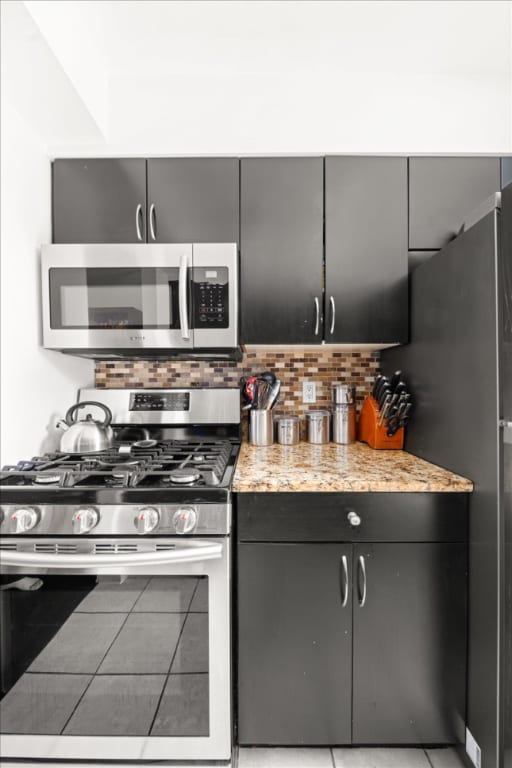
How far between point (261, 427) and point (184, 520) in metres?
0.82

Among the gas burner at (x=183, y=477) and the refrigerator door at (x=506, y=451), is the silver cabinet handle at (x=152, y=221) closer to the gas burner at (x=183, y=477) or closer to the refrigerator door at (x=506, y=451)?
the gas burner at (x=183, y=477)

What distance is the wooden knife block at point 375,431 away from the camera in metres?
1.85

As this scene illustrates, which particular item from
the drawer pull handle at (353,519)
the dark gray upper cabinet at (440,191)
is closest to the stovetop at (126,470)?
the drawer pull handle at (353,519)

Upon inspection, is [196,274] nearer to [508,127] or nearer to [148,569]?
[148,569]

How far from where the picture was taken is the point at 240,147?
1764mm

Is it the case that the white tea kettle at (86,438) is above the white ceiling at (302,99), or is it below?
below

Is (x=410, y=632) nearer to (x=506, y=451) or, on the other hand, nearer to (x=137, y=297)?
(x=506, y=451)

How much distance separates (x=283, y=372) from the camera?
2.14m

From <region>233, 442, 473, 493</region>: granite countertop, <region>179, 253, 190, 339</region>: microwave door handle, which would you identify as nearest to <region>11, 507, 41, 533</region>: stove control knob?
<region>233, 442, 473, 493</region>: granite countertop

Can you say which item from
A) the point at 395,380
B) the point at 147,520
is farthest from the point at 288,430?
the point at 147,520

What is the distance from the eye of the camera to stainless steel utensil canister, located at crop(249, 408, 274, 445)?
77.7 inches

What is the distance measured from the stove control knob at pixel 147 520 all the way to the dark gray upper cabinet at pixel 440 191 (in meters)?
1.43

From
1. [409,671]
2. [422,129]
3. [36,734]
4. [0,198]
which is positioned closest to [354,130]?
[422,129]

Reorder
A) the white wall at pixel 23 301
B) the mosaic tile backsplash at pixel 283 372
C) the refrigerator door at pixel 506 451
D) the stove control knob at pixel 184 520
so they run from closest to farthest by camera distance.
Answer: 1. the refrigerator door at pixel 506 451
2. the stove control knob at pixel 184 520
3. the white wall at pixel 23 301
4. the mosaic tile backsplash at pixel 283 372
